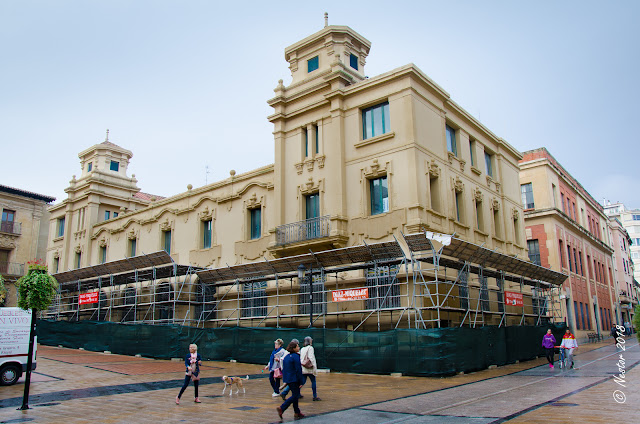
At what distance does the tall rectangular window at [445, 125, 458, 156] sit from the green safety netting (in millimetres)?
9408

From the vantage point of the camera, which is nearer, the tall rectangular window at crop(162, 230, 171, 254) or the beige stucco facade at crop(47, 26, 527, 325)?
the beige stucco facade at crop(47, 26, 527, 325)

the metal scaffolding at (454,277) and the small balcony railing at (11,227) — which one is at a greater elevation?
the small balcony railing at (11,227)

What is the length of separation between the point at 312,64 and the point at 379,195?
8.66 metres

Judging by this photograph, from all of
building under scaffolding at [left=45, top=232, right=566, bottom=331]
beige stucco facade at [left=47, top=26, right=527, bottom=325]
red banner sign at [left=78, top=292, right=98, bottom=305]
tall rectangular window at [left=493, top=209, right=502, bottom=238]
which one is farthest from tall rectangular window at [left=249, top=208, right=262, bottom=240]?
tall rectangular window at [left=493, top=209, right=502, bottom=238]

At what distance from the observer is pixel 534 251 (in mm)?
39406

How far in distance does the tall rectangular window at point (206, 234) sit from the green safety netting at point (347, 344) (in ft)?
24.4

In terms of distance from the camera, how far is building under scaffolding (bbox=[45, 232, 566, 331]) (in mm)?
20344

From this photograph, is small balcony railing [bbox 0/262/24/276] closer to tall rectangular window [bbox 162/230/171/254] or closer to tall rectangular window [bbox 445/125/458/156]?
tall rectangular window [bbox 162/230/171/254]

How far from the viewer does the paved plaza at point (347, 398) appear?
1016 cm

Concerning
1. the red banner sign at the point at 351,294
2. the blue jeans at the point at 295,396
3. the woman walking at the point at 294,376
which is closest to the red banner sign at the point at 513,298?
the red banner sign at the point at 351,294

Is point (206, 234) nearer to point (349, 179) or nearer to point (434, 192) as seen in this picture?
point (349, 179)

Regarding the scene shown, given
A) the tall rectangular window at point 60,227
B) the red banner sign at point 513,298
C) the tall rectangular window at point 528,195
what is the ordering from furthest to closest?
1. the tall rectangular window at point 60,227
2. the tall rectangular window at point 528,195
3. the red banner sign at point 513,298

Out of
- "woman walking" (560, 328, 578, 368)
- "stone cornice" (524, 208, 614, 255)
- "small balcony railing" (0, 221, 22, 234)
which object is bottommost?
"woman walking" (560, 328, 578, 368)

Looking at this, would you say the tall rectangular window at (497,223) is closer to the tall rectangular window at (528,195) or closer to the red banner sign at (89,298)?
the tall rectangular window at (528,195)
